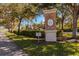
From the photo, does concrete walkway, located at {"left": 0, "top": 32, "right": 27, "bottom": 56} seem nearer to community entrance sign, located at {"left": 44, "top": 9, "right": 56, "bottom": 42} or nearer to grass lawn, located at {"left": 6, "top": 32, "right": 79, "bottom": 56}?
grass lawn, located at {"left": 6, "top": 32, "right": 79, "bottom": 56}

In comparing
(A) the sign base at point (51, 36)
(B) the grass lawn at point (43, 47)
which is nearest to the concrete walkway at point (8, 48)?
(B) the grass lawn at point (43, 47)

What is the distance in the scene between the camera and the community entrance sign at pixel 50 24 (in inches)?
347

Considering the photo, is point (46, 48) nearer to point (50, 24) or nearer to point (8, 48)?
point (50, 24)

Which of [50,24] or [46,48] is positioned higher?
[50,24]

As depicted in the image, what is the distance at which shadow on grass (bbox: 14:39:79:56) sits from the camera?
873 centimetres

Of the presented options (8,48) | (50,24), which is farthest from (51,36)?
(8,48)

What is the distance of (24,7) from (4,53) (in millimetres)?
923

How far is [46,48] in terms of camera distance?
8.80 m

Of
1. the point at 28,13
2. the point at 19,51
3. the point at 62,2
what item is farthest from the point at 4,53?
the point at 62,2

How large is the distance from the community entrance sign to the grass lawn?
0.12 m

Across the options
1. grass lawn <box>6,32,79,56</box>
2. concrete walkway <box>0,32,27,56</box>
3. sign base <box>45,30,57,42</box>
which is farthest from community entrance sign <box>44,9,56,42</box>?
concrete walkway <box>0,32,27,56</box>

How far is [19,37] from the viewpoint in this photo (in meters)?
8.88

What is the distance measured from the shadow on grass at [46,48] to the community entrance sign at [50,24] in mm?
132

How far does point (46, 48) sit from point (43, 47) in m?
0.06
